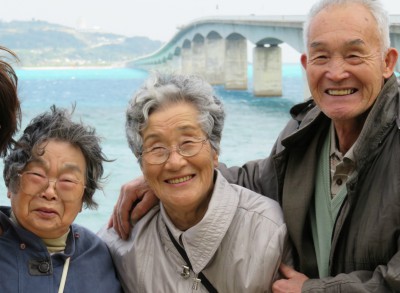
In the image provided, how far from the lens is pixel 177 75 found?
246 cm

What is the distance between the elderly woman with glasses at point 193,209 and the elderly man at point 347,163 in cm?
13

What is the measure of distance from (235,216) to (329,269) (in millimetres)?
379

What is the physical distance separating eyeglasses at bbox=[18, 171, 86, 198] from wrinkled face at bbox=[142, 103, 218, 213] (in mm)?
262

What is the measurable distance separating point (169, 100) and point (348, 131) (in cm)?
64

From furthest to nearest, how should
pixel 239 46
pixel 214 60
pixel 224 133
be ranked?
1. pixel 214 60
2. pixel 239 46
3. pixel 224 133

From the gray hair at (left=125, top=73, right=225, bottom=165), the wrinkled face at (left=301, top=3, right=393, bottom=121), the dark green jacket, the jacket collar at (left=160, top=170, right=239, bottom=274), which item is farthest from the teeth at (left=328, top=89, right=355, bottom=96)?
the jacket collar at (left=160, top=170, right=239, bottom=274)

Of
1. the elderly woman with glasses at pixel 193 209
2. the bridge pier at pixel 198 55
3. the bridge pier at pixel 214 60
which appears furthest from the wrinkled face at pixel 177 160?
the bridge pier at pixel 198 55

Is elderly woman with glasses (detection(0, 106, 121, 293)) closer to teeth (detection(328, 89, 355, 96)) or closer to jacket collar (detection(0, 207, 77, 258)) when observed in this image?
jacket collar (detection(0, 207, 77, 258))

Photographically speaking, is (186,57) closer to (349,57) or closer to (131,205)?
(131,205)

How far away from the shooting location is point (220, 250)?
240 cm

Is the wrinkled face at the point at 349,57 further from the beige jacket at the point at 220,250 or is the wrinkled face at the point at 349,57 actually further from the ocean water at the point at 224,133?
the ocean water at the point at 224,133

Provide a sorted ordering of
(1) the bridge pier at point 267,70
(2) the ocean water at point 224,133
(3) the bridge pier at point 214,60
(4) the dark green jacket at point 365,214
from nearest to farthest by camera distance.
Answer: (4) the dark green jacket at point 365,214 < (2) the ocean water at point 224,133 < (1) the bridge pier at point 267,70 < (3) the bridge pier at point 214,60

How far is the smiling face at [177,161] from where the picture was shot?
237cm

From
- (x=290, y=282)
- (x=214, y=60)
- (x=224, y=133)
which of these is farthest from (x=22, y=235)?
(x=214, y=60)
